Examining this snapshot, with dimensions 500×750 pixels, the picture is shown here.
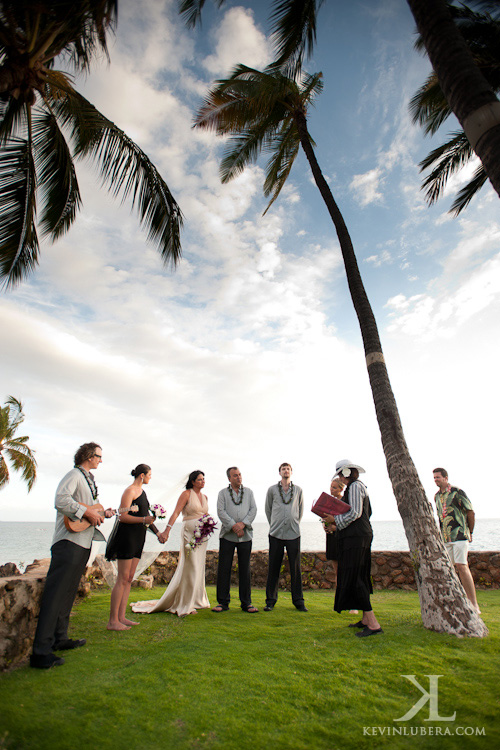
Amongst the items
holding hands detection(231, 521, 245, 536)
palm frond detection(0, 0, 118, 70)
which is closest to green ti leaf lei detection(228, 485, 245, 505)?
holding hands detection(231, 521, 245, 536)

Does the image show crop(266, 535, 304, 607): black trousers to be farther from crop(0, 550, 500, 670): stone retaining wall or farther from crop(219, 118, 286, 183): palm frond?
crop(219, 118, 286, 183): palm frond

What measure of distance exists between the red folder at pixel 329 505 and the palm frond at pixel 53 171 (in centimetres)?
720

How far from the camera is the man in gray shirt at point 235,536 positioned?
6340 mm

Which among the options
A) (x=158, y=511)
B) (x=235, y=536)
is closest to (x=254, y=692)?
(x=158, y=511)

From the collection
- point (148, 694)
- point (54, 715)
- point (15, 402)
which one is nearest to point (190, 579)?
point (148, 694)

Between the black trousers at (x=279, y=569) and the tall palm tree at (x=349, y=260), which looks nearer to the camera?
the tall palm tree at (x=349, y=260)

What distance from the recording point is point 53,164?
7480mm

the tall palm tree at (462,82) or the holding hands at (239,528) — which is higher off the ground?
the tall palm tree at (462,82)

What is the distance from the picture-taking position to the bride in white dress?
242 inches

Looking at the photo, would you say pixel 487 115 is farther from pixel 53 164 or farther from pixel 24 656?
pixel 53 164

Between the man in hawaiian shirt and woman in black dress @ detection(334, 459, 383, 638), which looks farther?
the man in hawaiian shirt

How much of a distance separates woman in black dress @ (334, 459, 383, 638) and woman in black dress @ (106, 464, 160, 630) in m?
2.65

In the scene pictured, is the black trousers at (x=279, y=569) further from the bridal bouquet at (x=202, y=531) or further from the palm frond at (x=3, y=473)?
the palm frond at (x=3, y=473)

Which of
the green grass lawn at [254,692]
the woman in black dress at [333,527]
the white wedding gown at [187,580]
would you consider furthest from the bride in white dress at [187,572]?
the woman in black dress at [333,527]
